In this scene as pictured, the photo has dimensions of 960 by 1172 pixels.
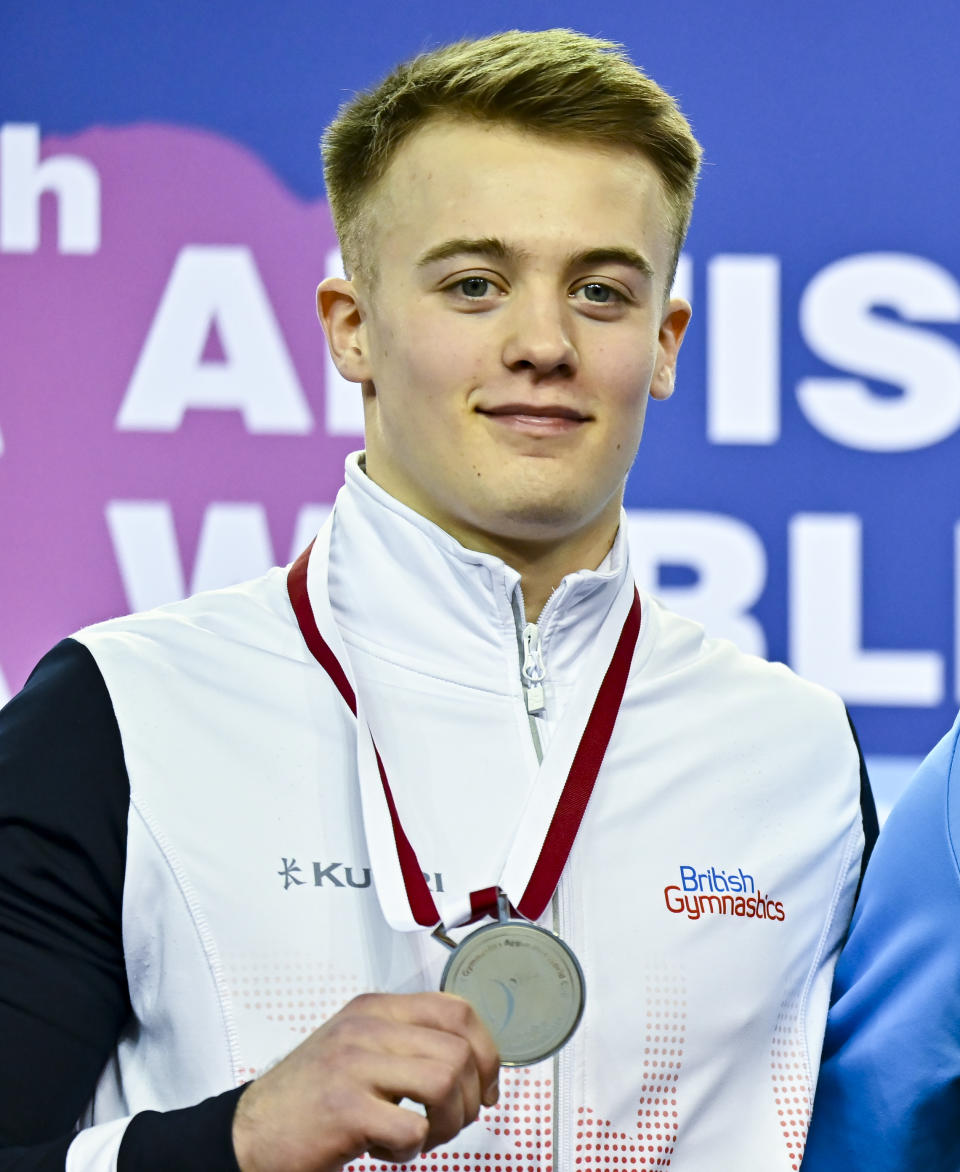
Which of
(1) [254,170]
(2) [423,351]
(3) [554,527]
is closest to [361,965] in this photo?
(3) [554,527]

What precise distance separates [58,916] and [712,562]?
61.5 inches

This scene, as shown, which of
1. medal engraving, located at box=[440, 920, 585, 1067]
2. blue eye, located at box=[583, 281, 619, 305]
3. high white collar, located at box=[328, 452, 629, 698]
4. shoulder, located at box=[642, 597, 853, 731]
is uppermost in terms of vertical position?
blue eye, located at box=[583, 281, 619, 305]

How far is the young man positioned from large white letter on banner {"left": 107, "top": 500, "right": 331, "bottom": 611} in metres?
0.97

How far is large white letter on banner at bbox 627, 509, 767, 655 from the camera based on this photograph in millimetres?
2713

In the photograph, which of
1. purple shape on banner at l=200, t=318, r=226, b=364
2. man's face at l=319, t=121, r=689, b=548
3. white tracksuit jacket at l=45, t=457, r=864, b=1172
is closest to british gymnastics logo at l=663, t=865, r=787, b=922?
white tracksuit jacket at l=45, t=457, r=864, b=1172

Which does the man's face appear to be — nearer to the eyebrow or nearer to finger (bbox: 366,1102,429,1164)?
the eyebrow

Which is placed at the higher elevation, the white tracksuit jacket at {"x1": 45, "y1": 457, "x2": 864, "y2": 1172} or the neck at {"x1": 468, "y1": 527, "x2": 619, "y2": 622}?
the neck at {"x1": 468, "y1": 527, "x2": 619, "y2": 622}

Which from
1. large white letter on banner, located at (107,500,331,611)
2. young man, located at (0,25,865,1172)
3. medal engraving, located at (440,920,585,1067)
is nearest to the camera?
medal engraving, located at (440,920,585,1067)

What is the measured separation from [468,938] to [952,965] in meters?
0.42

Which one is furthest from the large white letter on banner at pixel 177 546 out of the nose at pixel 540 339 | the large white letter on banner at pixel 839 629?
the nose at pixel 540 339

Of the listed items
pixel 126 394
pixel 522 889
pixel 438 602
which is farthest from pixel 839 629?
pixel 522 889

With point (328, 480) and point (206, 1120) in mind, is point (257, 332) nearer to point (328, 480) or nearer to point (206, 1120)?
point (328, 480)

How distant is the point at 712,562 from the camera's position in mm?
2713

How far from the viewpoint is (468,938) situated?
4.28ft
